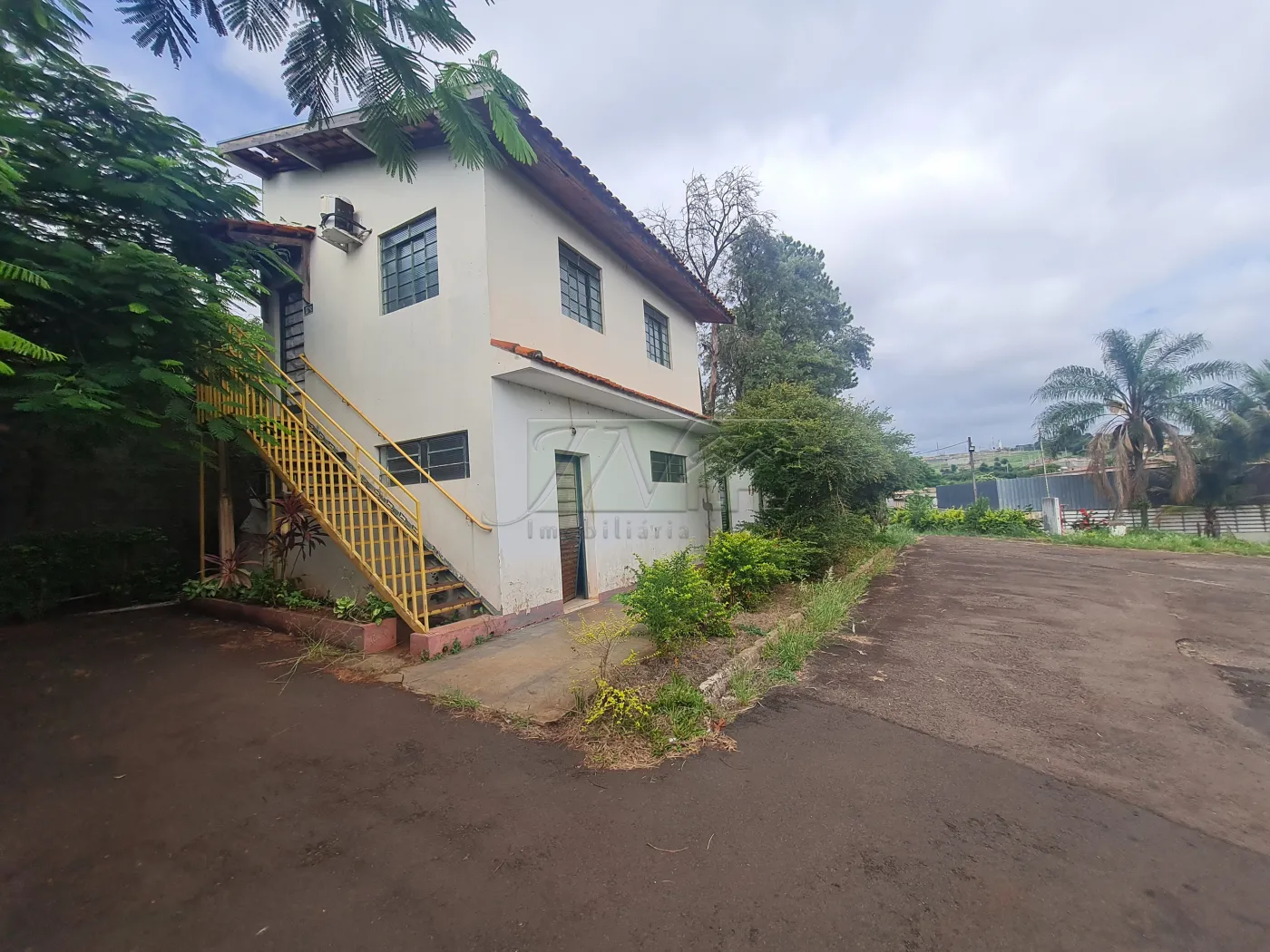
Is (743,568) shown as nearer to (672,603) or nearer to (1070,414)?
(672,603)

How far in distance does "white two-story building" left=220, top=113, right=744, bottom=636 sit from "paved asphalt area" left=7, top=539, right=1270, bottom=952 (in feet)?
9.54

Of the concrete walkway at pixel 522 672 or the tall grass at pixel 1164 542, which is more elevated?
the concrete walkway at pixel 522 672

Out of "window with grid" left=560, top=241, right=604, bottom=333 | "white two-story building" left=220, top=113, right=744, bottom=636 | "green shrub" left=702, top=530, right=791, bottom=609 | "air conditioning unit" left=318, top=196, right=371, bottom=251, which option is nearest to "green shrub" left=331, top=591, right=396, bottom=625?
"white two-story building" left=220, top=113, right=744, bottom=636

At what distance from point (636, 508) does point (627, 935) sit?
6927 millimetres

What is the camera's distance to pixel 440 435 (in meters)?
6.50

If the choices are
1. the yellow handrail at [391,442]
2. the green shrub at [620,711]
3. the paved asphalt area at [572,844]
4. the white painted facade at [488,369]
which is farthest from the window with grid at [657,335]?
the paved asphalt area at [572,844]

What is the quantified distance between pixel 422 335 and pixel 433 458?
5.14 ft

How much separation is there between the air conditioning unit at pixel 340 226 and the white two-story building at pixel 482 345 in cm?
3

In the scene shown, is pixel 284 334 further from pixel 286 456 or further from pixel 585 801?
pixel 585 801

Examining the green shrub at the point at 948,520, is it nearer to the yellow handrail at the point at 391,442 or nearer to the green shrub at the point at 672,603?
the green shrub at the point at 672,603

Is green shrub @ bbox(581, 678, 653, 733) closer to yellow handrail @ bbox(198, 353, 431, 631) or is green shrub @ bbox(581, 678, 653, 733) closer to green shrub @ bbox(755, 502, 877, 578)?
yellow handrail @ bbox(198, 353, 431, 631)

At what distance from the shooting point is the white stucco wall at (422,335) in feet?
20.2

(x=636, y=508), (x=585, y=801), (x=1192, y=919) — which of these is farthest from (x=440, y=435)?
(x=1192, y=919)

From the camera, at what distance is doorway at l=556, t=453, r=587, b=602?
711 centimetres
